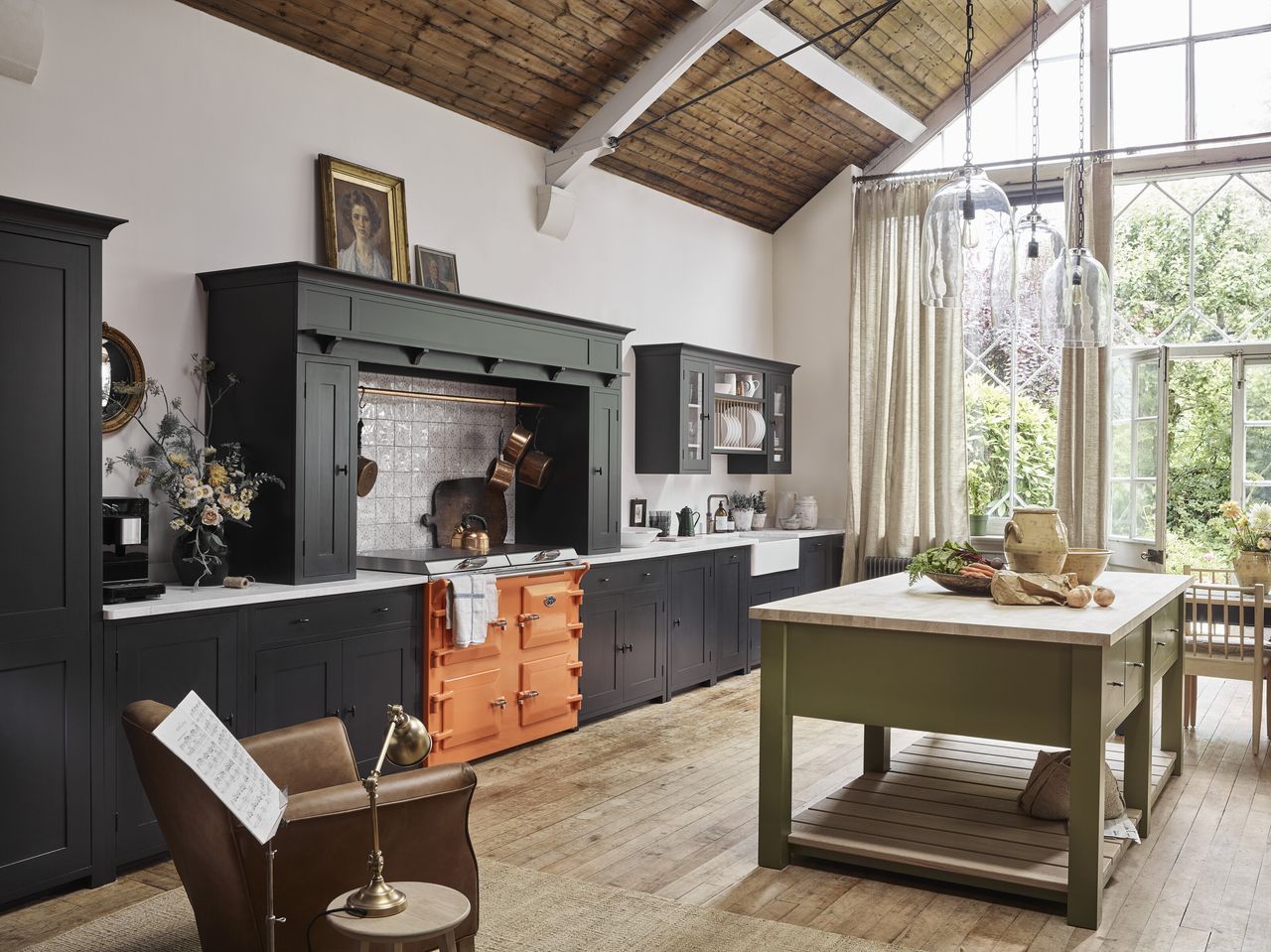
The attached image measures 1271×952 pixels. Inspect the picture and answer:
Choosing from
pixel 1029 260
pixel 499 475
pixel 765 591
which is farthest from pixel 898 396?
pixel 1029 260

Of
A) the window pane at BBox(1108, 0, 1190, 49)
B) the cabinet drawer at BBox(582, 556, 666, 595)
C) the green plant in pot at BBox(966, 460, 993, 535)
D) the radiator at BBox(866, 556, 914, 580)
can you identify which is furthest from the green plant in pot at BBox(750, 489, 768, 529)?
the window pane at BBox(1108, 0, 1190, 49)

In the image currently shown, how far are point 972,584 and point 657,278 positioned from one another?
3997 millimetres

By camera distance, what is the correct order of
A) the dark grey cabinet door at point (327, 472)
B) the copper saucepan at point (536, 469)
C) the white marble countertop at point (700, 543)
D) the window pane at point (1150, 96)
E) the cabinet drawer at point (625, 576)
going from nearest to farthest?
the dark grey cabinet door at point (327, 472)
the cabinet drawer at point (625, 576)
the white marble countertop at point (700, 543)
the copper saucepan at point (536, 469)
the window pane at point (1150, 96)

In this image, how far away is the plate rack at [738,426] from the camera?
25.4ft

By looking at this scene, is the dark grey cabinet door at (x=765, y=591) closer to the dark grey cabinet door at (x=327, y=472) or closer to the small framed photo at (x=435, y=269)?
the small framed photo at (x=435, y=269)

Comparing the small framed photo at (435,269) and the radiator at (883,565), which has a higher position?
the small framed photo at (435,269)

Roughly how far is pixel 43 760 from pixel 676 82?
16.1 ft

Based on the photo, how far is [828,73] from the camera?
7.16 meters

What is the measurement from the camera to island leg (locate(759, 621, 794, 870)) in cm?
378

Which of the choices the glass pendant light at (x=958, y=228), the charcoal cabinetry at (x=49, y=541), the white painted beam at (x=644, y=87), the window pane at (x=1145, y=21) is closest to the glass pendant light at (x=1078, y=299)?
the glass pendant light at (x=958, y=228)

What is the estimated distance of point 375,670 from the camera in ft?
15.3

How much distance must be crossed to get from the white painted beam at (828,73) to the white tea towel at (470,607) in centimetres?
322

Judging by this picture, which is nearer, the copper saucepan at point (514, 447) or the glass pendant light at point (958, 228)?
the glass pendant light at point (958, 228)

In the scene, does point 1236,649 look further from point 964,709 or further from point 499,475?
point 499,475
